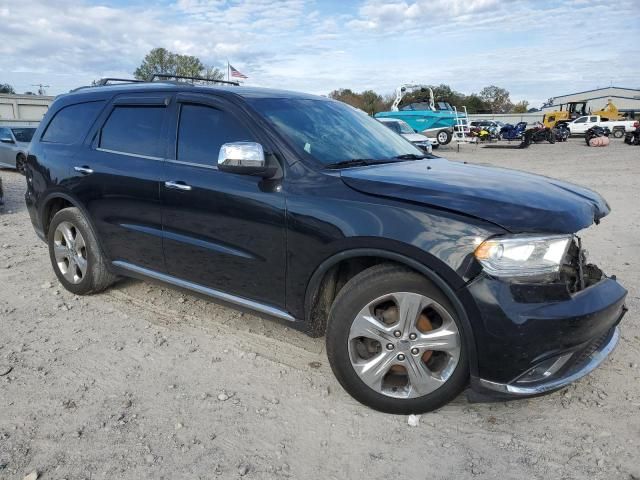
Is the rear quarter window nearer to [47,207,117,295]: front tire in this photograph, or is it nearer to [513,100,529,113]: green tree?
[47,207,117,295]: front tire

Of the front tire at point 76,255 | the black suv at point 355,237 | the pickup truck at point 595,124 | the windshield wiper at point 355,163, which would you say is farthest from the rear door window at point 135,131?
the pickup truck at point 595,124

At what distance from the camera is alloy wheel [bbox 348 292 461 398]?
2742 mm

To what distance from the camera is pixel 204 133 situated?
3.65 metres

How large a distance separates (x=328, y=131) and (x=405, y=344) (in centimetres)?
162

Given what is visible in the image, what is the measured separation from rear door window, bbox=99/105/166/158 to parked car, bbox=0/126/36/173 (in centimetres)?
1179

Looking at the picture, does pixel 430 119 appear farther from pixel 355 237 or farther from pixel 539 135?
pixel 355 237

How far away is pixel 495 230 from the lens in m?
2.54

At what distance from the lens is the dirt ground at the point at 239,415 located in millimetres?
2533

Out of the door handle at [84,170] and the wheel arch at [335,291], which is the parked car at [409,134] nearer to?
the door handle at [84,170]

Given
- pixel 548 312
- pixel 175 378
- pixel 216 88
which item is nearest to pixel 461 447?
pixel 548 312

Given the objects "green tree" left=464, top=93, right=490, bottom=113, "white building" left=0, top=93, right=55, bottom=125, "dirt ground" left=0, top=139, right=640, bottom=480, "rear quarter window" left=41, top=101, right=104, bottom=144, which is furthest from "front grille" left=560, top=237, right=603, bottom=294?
"green tree" left=464, top=93, right=490, bottom=113

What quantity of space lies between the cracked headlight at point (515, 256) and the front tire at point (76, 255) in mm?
3252

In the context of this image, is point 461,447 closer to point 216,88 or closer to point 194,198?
point 194,198

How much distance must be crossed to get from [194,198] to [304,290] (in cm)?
104
